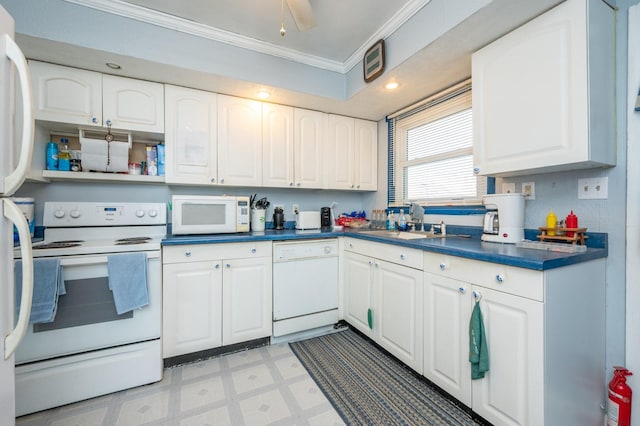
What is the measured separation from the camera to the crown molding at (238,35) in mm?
1757

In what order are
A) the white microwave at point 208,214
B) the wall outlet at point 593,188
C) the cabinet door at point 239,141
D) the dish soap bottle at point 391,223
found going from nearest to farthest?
1. the wall outlet at point 593,188
2. the white microwave at point 208,214
3. the cabinet door at point 239,141
4. the dish soap bottle at point 391,223

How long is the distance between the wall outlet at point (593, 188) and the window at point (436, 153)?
1.96ft

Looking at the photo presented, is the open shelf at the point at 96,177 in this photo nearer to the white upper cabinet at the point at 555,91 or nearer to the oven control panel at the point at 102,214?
the oven control panel at the point at 102,214

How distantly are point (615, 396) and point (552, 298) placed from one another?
0.71 m

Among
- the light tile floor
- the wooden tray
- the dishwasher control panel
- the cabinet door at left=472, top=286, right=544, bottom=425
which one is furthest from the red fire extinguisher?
the dishwasher control panel

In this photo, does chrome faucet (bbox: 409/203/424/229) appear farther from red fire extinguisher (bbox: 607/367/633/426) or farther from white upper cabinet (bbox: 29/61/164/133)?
white upper cabinet (bbox: 29/61/164/133)

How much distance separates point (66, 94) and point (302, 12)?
180cm

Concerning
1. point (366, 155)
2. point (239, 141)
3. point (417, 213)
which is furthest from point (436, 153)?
point (239, 141)

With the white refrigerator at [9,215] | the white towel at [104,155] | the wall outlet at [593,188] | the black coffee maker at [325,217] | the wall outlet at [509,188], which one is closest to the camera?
the white refrigerator at [9,215]

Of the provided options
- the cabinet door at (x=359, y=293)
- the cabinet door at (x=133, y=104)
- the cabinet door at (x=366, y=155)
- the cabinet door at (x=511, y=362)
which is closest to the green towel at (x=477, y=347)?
the cabinet door at (x=511, y=362)

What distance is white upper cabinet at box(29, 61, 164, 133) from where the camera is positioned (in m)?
1.88

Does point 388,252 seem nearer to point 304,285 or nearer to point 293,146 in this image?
point 304,285

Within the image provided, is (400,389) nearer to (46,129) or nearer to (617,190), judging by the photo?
(617,190)

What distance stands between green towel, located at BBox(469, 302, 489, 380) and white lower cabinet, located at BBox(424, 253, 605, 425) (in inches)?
1.3
